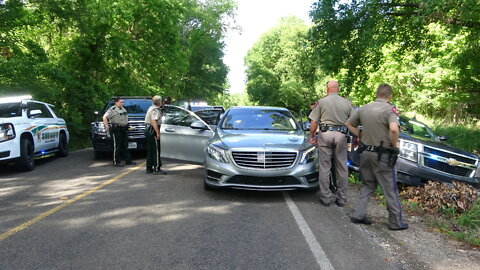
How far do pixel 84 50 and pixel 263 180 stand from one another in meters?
15.2

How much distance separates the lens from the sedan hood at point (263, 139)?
6430mm

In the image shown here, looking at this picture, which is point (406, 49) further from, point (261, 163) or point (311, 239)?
point (311, 239)

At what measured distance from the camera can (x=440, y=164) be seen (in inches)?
280

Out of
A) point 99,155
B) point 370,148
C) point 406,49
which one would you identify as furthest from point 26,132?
point 406,49

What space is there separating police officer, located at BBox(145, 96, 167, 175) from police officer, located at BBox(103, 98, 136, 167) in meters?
1.52

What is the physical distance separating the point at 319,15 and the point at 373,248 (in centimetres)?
1142

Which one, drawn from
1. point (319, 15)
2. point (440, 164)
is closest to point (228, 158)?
point (440, 164)

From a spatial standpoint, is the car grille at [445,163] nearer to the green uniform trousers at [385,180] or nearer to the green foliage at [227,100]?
the green uniform trousers at [385,180]

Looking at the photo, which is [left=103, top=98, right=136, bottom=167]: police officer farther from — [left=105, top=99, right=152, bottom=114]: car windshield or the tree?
the tree

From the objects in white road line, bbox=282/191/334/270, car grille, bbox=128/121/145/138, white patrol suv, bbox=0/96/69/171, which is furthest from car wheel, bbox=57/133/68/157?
white road line, bbox=282/191/334/270

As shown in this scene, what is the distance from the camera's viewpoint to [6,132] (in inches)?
352

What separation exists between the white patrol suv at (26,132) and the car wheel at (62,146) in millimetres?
123

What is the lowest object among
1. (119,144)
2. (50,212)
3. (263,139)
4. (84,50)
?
(50,212)

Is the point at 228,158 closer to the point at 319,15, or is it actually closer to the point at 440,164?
the point at 440,164
